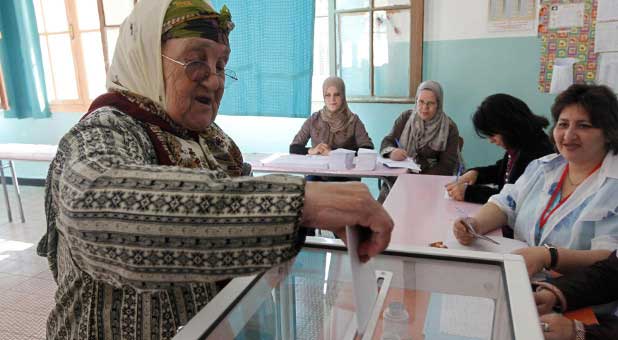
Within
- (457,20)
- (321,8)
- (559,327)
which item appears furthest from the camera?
(321,8)

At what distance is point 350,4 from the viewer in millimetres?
3922

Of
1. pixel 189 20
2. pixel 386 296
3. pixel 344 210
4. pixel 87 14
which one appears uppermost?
pixel 87 14

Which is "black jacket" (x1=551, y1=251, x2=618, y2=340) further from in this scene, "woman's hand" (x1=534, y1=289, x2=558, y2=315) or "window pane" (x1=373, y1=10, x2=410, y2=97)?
"window pane" (x1=373, y1=10, x2=410, y2=97)

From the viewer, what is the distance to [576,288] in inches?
50.4

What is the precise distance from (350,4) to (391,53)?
56cm

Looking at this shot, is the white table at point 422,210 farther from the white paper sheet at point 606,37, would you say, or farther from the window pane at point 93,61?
the window pane at point 93,61

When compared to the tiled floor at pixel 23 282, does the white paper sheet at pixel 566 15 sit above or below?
above

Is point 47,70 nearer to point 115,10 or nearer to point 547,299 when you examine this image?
point 115,10

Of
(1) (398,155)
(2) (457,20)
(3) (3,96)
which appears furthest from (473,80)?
(3) (3,96)

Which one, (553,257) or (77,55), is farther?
(77,55)

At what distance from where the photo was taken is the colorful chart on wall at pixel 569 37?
11.2 ft

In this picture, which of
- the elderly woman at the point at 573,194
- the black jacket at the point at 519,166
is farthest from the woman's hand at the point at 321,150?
the elderly woman at the point at 573,194

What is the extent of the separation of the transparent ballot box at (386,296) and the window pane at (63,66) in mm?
5129

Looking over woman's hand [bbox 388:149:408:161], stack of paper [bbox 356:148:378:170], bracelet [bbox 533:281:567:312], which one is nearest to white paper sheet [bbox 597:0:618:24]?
woman's hand [bbox 388:149:408:161]
